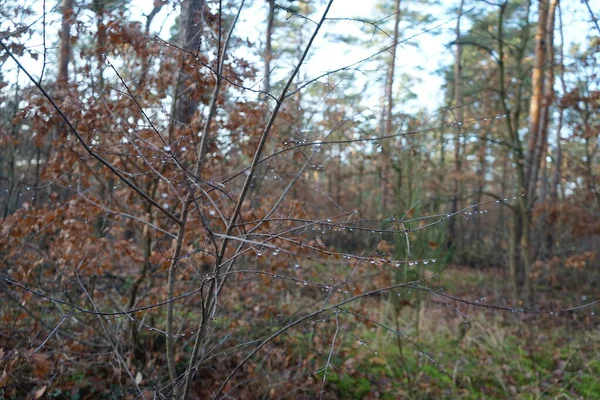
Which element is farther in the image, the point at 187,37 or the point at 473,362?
the point at 473,362

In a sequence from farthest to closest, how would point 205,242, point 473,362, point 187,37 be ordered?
point 473,362 → point 187,37 → point 205,242

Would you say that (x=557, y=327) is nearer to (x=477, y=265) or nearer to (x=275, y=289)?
(x=275, y=289)

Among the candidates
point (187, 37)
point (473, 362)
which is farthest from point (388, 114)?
point (473, 362)

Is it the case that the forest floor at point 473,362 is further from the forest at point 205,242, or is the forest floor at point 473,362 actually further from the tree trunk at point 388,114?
the tree trunk at point 388,114

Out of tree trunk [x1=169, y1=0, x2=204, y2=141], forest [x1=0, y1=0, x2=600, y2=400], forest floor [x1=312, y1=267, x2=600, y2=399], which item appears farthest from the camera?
forest floor [x1=312, y1=267, x2=600, y2=399]

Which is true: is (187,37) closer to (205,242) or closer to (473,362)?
(205,242)

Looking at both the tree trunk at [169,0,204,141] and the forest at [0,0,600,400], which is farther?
the tree trunk at [169,0,204,141]

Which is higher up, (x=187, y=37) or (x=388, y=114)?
(x=187, y=37)

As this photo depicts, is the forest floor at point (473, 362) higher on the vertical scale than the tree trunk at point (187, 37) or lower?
lower

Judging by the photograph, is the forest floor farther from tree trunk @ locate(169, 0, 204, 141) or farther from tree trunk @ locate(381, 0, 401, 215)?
tree trunk @ locate(169, 0, 204, 141)

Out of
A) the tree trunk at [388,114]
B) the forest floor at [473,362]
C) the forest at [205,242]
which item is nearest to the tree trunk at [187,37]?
the forest at [205,242]

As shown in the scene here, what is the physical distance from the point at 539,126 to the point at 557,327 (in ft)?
13.8

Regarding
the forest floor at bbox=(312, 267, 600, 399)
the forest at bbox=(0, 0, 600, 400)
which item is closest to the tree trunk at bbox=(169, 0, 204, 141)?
the forest at bbox=(0, 0, 600, 400)

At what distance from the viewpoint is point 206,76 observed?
3537 mm
